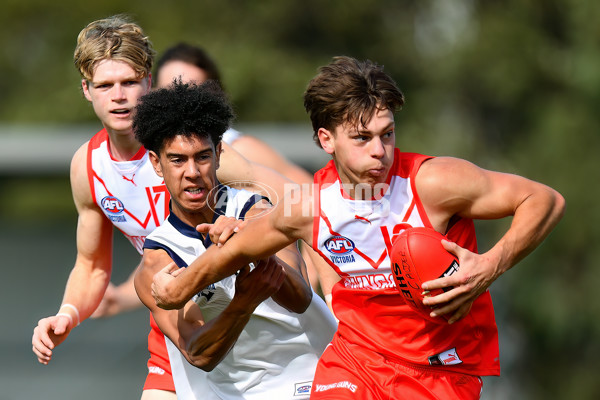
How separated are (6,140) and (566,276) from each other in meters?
10.2

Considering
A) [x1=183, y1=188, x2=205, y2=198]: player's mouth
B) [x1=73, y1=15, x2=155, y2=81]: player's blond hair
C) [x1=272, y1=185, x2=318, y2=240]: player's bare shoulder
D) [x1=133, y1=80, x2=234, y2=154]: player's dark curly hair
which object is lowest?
[x1=272, y1=185, x2=318, y2=240]: player's bare shoulder

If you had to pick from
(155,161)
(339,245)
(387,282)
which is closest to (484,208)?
(387,282)

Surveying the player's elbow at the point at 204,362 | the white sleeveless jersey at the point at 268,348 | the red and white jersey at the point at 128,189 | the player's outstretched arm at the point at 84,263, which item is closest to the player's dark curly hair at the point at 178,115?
the white sleeveless jersey at the point at 268,348

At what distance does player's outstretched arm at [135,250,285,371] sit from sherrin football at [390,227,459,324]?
2.50 feet

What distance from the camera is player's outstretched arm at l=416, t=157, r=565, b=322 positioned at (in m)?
4.44

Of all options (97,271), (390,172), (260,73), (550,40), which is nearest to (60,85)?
(260,73)

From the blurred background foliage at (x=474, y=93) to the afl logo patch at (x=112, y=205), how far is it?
9.55 m

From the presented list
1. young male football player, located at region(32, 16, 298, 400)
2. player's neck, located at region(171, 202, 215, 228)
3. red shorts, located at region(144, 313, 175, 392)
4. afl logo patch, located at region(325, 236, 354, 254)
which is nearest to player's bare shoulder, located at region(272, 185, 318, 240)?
afl logo patch, located at region(325, 236, 354, 254)

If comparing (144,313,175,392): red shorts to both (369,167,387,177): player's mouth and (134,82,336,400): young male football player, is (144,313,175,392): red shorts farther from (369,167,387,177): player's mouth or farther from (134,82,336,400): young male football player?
(369,167,387,177): player's mouth

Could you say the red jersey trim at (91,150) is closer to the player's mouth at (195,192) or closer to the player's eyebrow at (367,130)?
the player's mouth at (195,192)

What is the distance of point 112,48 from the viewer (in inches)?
227

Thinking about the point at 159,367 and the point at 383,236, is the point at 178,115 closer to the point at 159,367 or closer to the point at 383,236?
the point at 383,236

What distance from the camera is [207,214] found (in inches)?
206

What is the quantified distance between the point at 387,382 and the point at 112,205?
6.85 ft
